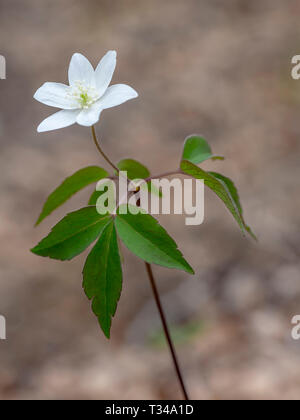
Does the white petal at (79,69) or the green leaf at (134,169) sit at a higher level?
the white petal at (79,69)

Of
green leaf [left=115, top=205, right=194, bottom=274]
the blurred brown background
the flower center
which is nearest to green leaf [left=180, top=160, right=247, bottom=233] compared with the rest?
green leaf [left=115, top=205, right=194, bottom=274]

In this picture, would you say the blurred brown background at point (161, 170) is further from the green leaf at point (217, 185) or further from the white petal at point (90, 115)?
the white petal at point (90, 115)

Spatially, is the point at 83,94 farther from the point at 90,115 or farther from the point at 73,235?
the point at 73,235

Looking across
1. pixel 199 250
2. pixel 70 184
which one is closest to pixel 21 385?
pixel 199 250

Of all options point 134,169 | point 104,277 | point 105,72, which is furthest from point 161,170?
point 104,277

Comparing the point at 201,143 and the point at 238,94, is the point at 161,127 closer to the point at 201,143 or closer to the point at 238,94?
the point at 238,94

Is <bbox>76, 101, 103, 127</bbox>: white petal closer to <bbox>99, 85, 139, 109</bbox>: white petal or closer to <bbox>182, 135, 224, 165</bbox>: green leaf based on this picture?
<bbox>99, 85, 139, 109</bbox>: white petal

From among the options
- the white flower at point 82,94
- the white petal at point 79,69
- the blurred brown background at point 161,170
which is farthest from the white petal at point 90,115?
the blurred brown background at point 161,170
